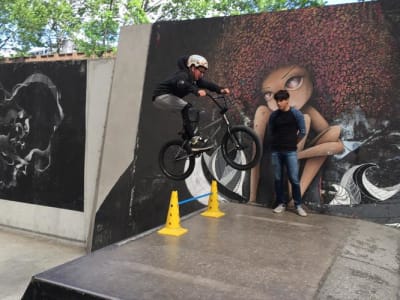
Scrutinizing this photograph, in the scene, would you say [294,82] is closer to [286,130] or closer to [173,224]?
[286,130]

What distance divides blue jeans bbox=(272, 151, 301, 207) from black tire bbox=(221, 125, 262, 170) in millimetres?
388

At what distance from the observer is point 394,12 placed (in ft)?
16.3

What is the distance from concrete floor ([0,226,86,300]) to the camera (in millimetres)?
5795

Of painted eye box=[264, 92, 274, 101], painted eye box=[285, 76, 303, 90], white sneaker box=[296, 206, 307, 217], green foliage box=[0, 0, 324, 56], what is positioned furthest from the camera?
green foliage box=[0, 0, 324, 56]

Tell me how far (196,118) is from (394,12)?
3.40 metres

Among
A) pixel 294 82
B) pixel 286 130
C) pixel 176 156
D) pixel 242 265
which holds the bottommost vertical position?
pixel 242 265

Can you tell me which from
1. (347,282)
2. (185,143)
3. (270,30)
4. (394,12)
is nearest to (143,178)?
(185,143)

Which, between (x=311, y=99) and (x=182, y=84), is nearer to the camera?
(x=182, y=84)

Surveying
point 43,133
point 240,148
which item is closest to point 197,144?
point 240,148

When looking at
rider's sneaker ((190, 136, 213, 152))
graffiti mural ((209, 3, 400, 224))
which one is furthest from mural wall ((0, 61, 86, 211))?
rider's sneaker ((190, 136, 213, 152))

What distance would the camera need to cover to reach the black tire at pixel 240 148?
3.94 metres

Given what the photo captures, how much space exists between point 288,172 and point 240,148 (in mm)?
1296

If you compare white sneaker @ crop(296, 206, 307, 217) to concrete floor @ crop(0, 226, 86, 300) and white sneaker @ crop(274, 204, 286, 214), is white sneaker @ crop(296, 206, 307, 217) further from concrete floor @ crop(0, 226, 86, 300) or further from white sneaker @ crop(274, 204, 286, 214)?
concrete floor @ crop(0, 226, 86, 300)

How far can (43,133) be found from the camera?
26.8 ft
